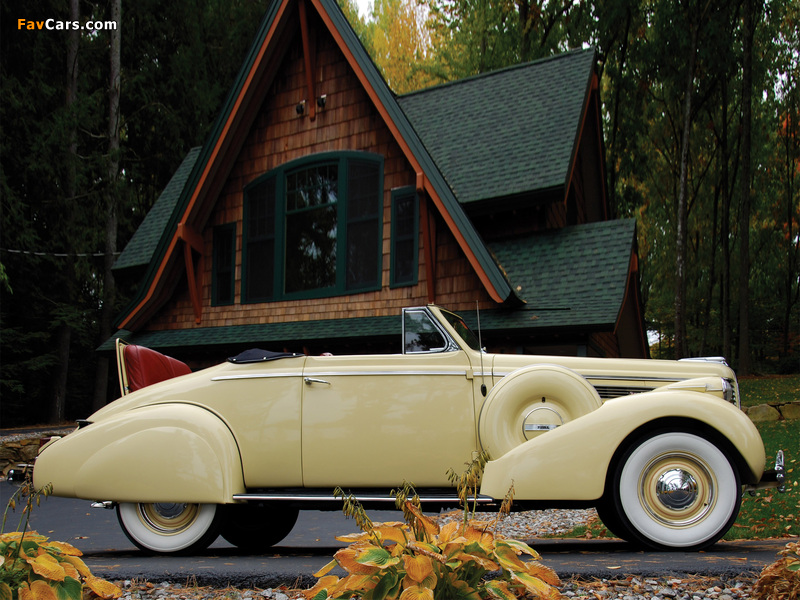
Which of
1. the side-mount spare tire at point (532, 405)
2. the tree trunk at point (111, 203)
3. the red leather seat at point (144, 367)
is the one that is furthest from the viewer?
the tree trunk at point (111, 203)

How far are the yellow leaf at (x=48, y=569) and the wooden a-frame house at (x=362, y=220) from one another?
26.4ft

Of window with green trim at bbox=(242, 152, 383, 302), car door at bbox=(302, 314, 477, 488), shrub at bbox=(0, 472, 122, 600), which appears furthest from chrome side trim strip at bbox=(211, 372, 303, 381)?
window with green trim at bbox=(242, 152, 383, 302)

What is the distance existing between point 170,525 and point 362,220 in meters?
7.46

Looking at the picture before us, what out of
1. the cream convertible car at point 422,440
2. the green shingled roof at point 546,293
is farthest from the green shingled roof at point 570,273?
the cream convertible car at point 422,440

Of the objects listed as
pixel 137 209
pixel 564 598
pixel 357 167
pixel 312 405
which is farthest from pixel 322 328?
pixel 137 209

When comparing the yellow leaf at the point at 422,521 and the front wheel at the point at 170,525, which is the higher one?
the yellow leaf at the point at 422,521

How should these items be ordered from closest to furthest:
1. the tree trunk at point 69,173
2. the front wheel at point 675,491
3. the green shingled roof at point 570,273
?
1. the front wheel at point 675,491
2. the green shingled roof at point 570,273
3. the tree trunk at point 69,173

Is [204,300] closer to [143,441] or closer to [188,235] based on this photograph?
[188,235]

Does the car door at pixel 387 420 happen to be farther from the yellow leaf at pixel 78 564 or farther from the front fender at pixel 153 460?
the yellow leaf at pixel 78 564

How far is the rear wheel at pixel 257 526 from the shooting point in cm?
667

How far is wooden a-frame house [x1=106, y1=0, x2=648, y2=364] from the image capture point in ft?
36.9

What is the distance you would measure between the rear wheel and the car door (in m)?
1.27

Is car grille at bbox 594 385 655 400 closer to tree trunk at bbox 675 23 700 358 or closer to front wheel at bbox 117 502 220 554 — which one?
front wheel at bbox 117 502 220 554

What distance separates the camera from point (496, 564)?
265 cm
